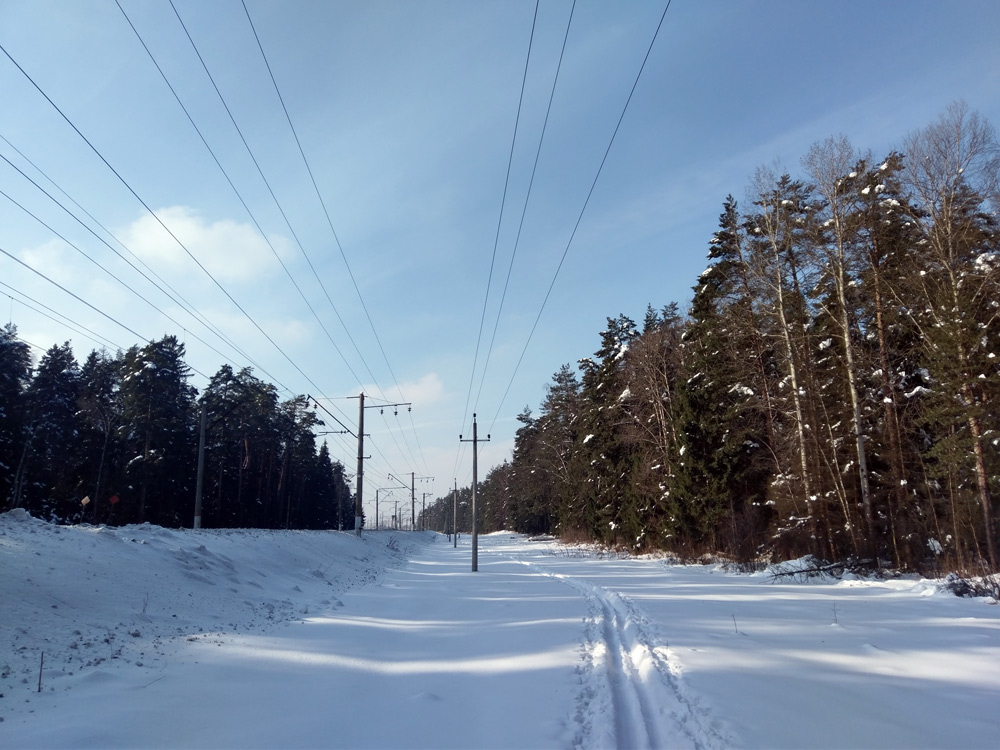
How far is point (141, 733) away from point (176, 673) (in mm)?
2043

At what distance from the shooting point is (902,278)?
63.4ft

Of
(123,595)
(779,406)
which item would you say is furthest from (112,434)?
(779,406)

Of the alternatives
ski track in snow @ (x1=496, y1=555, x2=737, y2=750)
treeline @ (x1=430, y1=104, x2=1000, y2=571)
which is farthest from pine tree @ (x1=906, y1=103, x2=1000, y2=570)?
ski track in snow @ (x1=496, y1=555, x2=737, y2=750)

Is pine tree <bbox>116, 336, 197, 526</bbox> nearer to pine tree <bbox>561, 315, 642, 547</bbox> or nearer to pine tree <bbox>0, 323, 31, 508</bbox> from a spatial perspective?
pine tree <bbox>0, 323, 31, 508</bbox>

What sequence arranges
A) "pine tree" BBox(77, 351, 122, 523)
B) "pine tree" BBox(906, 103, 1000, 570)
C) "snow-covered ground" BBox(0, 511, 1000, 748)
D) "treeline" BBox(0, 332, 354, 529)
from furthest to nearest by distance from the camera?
"pine tree" BBox(77, 351, 122, 523), "treeline" BBox(0, 332, 354, 529), "pine tree" BBox(906, 103, 1000, 570), "snow-covered ground" BBox(0, 511, 1000, 748)

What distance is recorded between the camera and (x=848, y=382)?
829 inches

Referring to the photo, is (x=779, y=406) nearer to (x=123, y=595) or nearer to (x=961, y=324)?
(x=961, y=324)

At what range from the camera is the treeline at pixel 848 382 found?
1739 cm

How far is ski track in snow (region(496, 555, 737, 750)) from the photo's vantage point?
572cm

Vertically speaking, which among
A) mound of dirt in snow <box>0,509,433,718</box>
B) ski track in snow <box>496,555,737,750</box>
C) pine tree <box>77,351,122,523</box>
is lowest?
ski track in snow <box>496,555,737,750</box>

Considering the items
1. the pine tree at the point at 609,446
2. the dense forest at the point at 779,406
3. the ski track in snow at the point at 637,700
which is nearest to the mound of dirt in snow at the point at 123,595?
the ski track in snow at the point at 637,700

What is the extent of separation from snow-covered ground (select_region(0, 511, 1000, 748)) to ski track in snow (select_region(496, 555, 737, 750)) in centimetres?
3

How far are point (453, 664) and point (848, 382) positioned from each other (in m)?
18.1

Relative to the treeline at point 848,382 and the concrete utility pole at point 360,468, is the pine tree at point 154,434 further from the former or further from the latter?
the treeline at point 848,382
